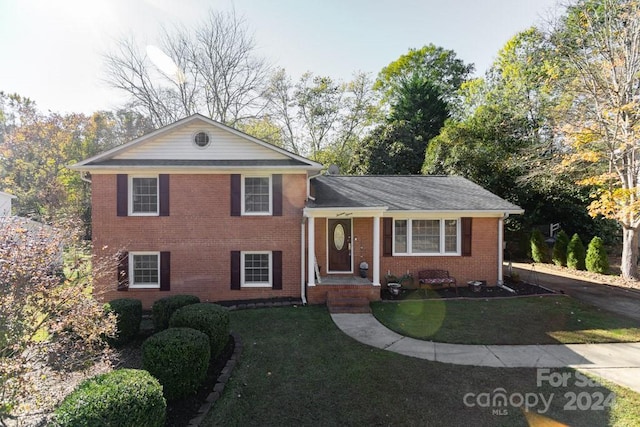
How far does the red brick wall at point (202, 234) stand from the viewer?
434 inches

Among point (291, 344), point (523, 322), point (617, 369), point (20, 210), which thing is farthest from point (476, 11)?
point (20, 210)

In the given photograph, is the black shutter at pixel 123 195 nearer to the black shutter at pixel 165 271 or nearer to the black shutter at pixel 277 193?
the black shutter at pixel 165 271

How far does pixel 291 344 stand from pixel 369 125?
89.7 ft

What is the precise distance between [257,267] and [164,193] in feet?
13.7

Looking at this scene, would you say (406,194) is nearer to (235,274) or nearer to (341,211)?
(341,211)

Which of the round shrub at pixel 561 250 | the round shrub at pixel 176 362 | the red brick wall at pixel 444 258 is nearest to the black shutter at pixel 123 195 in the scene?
the red brick wall at pixel 444 258

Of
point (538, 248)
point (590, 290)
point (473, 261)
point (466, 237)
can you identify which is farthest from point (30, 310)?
point (538, 248)

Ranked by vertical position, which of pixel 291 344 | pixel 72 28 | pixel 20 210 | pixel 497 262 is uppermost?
pixel 72 28

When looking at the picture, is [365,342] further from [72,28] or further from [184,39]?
[184,39]

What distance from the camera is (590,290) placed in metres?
12.4

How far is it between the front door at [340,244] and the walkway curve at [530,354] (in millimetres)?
4519

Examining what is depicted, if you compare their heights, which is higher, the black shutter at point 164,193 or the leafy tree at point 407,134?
the leafy tree at point 407,134

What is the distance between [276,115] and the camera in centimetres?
2919

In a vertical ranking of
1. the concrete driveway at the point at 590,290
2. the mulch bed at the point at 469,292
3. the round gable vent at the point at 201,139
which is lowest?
the concrete driveway at the point at 590,290
